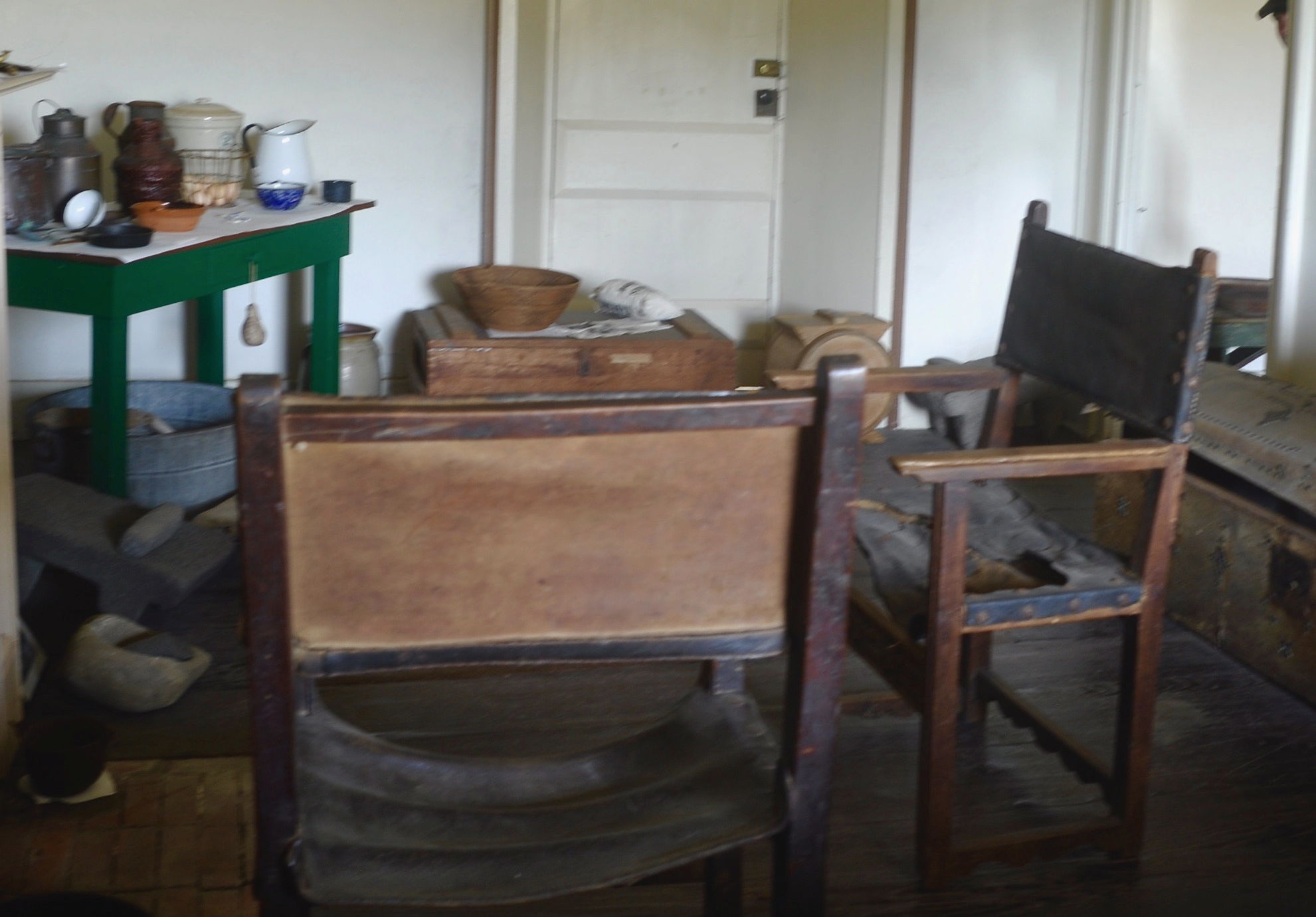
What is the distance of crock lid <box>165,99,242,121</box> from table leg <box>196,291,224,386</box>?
602 mm

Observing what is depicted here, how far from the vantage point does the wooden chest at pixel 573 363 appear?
4184 mm

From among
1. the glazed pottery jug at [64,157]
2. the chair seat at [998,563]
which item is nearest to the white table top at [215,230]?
the glazed pottery jug at [64,157]

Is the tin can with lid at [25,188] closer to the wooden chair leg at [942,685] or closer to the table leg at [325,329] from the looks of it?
the table leg at [325,329]

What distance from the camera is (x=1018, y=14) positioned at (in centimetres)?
481

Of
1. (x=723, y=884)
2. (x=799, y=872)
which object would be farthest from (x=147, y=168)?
(x=799, y=872)

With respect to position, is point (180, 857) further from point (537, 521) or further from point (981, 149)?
point (981, 149)

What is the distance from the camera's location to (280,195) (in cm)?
395

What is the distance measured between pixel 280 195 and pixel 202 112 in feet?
1.03

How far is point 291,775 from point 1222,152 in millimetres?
4468

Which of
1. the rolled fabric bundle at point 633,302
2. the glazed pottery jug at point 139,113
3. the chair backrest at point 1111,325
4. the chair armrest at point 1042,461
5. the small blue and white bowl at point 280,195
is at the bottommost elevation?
the chair armrest at point 1042,461

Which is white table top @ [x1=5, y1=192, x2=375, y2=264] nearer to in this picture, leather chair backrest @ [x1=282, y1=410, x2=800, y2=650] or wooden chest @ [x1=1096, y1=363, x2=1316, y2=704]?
leather chair backrest @ [x1=282, y1=410, x2=800, y2=650]

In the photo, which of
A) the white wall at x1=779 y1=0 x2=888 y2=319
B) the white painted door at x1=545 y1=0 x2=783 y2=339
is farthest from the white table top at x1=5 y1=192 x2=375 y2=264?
the white wall at x1=779 y1=0 x2=888 y2=319

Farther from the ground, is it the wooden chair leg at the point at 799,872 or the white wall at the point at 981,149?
the white wall at the point at 981,149

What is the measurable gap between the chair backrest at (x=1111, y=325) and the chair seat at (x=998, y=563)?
0.78 feet
